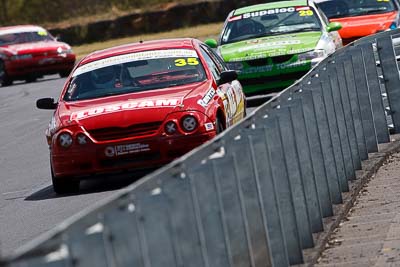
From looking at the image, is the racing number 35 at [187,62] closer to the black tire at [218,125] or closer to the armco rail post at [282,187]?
the black tire at [218,125]

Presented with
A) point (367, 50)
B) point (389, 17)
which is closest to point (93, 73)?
point (367, 50)

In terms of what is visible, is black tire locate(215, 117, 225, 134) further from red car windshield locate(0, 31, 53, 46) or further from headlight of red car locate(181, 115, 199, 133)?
red car windshield locate(0, 31, 53, 46)

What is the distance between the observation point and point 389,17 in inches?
940

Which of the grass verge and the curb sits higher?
the grass verge

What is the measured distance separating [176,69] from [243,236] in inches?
291

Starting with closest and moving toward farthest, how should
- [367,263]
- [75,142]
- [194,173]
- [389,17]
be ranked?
1. [194,173]
2. [367,263]
3. [75,142]
4. [389,17]

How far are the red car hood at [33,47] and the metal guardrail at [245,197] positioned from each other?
24970 mm

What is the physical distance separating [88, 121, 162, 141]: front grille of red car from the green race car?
7444mm

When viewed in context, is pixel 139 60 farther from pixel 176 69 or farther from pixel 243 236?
pixel 243 236

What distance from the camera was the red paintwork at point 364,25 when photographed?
23578 mm

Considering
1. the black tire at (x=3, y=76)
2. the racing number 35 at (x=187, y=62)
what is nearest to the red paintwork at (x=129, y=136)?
the racing number 35 at (x=187, y=62)

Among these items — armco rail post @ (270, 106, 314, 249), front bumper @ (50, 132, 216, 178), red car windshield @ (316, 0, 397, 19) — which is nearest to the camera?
armco rail post @ (270, 106, 314, 249)

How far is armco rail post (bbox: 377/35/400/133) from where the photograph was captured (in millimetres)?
15055

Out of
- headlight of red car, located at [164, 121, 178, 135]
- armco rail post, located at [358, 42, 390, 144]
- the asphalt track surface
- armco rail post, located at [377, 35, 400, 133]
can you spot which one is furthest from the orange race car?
headlight of red car, located at [164, 121, 178, 135]
